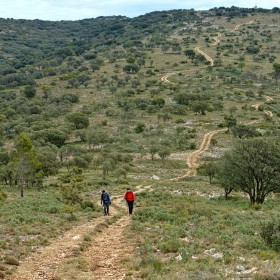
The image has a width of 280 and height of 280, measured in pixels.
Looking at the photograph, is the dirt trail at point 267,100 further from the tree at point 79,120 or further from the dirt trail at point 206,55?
the tree at point 79,120

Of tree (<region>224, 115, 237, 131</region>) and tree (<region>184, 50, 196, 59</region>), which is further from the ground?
tree (<region>184, 50, 196, 59</region>)

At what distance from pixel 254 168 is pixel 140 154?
1392 inches

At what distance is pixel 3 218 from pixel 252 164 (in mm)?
19372

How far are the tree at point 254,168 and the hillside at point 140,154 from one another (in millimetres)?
1064

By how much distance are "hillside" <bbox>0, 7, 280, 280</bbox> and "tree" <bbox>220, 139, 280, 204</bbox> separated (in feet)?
3.49

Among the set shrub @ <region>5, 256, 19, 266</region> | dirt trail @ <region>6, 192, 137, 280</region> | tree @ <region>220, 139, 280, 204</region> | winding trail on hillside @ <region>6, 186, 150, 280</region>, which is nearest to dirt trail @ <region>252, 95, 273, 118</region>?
tree @ <region>220, 139, 280, 204</region>

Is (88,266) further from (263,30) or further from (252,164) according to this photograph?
(263,30)

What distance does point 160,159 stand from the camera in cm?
6347

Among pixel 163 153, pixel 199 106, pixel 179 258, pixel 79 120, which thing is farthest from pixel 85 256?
pixel 199 106

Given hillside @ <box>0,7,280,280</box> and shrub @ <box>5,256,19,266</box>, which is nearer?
shrub @ <box>5,256,19,266</box>

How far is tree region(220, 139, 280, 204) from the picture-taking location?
32.5m

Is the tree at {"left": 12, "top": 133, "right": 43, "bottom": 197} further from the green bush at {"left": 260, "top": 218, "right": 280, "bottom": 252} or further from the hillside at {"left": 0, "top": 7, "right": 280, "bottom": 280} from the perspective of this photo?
the green bush at {"left": 260, "top": 218, "right": 280, "bottom": 252}

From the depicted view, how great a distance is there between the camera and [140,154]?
6694 centimetres

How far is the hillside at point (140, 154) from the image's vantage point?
15.0 meters
